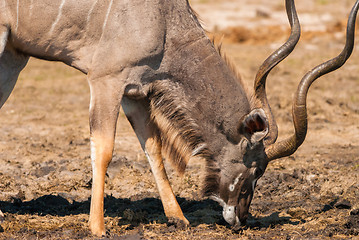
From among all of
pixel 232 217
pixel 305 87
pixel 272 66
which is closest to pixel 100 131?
pixel 232 217

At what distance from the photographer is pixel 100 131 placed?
5.14m

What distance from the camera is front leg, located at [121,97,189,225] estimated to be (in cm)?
567

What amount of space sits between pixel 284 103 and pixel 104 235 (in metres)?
5.29

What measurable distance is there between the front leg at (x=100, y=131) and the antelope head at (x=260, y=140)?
3.36 feet

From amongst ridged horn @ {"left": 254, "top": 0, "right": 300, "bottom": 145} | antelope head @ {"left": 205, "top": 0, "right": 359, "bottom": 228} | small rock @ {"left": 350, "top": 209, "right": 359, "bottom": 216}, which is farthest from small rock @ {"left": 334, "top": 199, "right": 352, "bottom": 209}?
ridged horn @ {"left": 254, "top": 0, "right": 300, "bottom": 145}

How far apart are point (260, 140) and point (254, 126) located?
0.14m

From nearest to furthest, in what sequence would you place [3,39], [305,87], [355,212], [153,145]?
[305,87]
[3,39]
[355,212]
[153,145]

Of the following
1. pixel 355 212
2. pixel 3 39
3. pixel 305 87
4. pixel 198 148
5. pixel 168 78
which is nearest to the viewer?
pixel 305 87

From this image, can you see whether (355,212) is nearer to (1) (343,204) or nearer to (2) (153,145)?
(1) (343,204)

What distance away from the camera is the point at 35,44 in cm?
523

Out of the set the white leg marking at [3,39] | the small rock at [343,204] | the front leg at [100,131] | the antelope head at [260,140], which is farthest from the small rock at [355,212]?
the white leg marking at [3,39]

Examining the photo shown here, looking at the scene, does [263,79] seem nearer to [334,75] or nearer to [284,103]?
[284,103]

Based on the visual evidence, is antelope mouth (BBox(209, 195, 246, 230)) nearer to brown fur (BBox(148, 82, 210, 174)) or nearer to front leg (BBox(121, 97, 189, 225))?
front leg (BBox(121, 97, 189, 225))

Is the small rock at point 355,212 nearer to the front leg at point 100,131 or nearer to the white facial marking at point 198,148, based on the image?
the white facial marking at point 198,148
